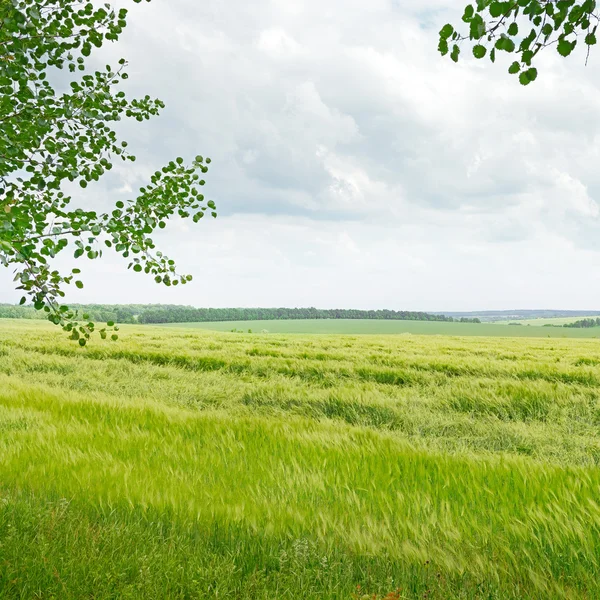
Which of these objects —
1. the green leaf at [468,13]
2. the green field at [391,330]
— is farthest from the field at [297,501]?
the green field at [391,330]

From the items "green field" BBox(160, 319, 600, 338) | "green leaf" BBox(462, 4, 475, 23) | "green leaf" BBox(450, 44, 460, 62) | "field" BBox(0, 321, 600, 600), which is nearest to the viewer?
"green leaf" BBox(462, 4, 475, 23)

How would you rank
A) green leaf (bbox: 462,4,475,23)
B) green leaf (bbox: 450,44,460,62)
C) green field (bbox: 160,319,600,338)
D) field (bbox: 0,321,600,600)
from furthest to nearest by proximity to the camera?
green field (bbox: 160,319,600,338) → field (bbox: 0,321,600,600) → green leaf (bbox: 450,44,460,62) → green leaf (bbox: 462,4,475,23)

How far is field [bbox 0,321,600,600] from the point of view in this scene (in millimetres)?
2807

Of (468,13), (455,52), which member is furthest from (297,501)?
(468,13)

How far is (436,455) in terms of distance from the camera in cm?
540

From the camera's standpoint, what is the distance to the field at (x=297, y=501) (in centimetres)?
281

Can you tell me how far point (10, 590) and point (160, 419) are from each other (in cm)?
438

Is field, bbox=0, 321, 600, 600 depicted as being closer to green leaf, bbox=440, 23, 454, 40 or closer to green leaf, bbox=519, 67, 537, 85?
green leaf, bbox=519, 67, 537, 85

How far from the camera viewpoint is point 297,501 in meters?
3.92

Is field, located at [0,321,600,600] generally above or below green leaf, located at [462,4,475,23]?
below

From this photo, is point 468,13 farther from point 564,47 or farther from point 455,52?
point 564,47

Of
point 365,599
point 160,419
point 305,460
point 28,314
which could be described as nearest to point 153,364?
point 160,419

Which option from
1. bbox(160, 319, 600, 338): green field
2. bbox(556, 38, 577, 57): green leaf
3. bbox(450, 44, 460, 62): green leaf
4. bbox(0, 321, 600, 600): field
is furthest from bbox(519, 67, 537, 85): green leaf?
bbox(160, 319, 600, 338): green field

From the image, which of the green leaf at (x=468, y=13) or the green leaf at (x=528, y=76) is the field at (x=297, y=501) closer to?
the green leaf at (x=528, y=76)
